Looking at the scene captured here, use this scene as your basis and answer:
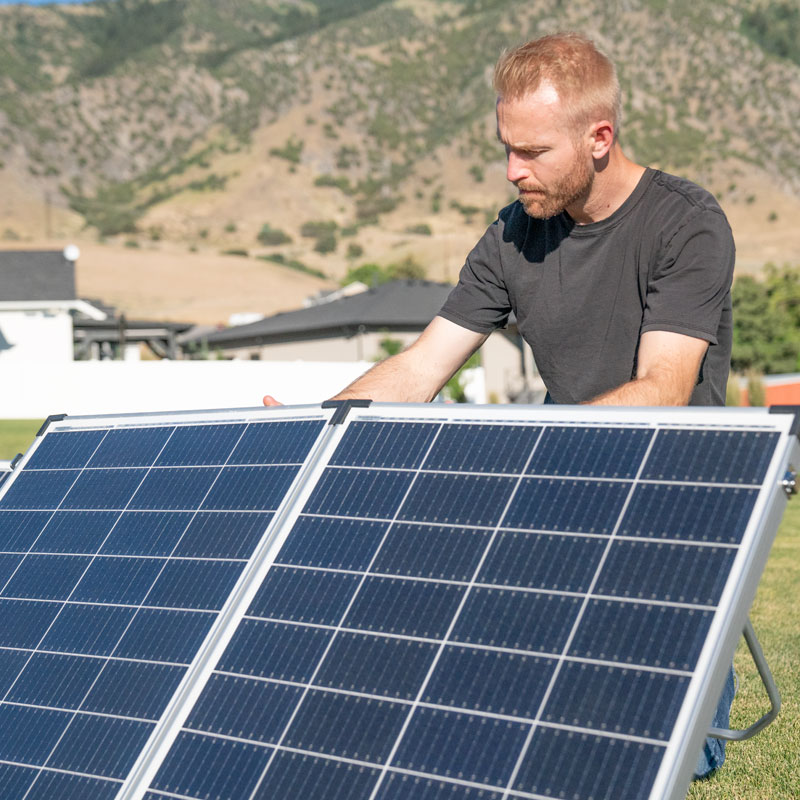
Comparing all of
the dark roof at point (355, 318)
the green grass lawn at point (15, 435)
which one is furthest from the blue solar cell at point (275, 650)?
the dark roof at point (355, 318)

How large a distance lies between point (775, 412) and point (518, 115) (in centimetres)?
160

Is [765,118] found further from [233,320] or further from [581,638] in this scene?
[581,638]

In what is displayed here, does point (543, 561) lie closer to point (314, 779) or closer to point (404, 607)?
point (404, 607)

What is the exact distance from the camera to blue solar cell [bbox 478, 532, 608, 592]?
11.3 feet

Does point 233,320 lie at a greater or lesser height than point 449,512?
lesser

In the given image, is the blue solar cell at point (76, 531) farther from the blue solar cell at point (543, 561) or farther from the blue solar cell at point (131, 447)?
→ the blue solar cell at point (543, 561)

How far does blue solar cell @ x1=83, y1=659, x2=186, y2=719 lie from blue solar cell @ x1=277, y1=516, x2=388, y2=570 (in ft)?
1.79

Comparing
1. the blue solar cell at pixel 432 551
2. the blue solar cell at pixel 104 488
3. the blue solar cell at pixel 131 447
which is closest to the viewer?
the blue solar cell at pixel 432 551

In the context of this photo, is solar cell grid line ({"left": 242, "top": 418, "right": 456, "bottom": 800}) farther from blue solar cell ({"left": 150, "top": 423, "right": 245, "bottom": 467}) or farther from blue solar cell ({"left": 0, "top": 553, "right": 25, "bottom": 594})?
Answer: blue solar cell ({"left": 0, "top": 553, "right": 25, "bottom": 594})

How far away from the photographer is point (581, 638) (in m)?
3.29

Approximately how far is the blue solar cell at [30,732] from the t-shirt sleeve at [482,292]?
2.44 metres

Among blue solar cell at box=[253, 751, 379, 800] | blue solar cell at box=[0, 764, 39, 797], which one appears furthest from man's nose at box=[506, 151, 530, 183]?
blue solar cell at box=[0, 764, 39, 797]

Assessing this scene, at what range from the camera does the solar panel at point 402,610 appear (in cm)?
315

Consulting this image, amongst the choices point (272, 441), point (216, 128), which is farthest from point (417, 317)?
point (216, 128)
